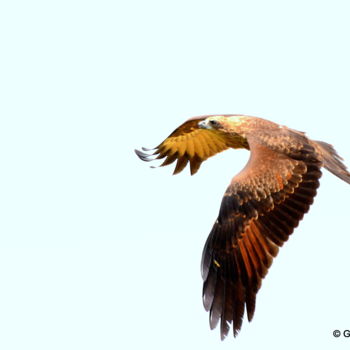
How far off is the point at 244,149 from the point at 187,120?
0.92 m

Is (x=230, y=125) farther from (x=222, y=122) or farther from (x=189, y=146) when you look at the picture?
(x=189, y=146)

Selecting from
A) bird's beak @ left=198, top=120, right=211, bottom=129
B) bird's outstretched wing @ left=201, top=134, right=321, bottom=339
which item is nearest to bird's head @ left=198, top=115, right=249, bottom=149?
bird's beak @ left=198, top=120, right=211, bottom=129

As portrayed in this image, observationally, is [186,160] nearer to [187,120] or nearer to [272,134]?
[187,120]

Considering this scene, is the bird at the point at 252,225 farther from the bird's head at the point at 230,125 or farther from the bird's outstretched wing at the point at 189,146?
the bird's outstretched wing at the point at 189,146

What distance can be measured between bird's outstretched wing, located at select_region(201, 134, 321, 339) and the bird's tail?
0.84 metres

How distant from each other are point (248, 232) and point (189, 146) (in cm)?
346

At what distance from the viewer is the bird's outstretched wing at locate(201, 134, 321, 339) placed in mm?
10297

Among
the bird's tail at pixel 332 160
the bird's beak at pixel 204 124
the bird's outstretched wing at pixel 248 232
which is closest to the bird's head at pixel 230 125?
the bird's beak at pixel 204 124

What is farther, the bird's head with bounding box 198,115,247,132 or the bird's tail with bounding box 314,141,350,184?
the bird's head with bounding box 198,115,247,132

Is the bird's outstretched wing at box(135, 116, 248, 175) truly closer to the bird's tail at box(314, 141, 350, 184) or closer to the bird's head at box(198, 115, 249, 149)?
the bird's head at box(198, 115, 249, 149)

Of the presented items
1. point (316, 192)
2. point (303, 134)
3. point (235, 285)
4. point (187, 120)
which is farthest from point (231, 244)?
point (187, 120)

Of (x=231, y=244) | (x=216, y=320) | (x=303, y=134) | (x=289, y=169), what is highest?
(x=303, y=134)

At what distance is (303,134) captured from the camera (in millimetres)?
12000

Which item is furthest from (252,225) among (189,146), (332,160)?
(189,146)
